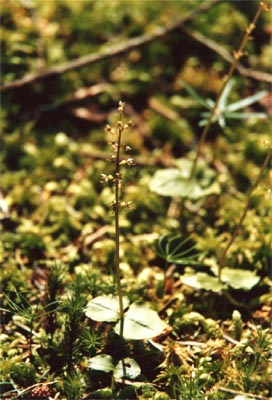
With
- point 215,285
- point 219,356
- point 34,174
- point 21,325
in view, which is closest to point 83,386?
point 21,325

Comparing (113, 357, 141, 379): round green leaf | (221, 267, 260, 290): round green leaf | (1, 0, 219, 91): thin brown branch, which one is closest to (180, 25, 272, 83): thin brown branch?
(1, 0, 219, 91): thin brown branch

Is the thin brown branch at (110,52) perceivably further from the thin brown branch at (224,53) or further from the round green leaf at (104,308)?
the round green leaf at (104,308)

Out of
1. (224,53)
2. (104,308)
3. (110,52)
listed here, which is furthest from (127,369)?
(224,53)

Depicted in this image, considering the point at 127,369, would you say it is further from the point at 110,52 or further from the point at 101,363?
the point at 110,52

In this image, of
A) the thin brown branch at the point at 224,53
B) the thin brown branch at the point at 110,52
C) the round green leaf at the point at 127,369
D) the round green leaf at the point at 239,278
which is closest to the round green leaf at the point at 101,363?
the round green leaf at the point at 127,369

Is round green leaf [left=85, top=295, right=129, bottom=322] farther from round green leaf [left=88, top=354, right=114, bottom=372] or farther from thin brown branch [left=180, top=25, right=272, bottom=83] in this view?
thin brown branch [left=180, top=25, right=272, bottom=83]

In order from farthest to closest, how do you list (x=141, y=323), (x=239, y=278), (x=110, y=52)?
1. (x=110, y=52)
2. (x=239, y=278)
3. (x=141, y=323)
